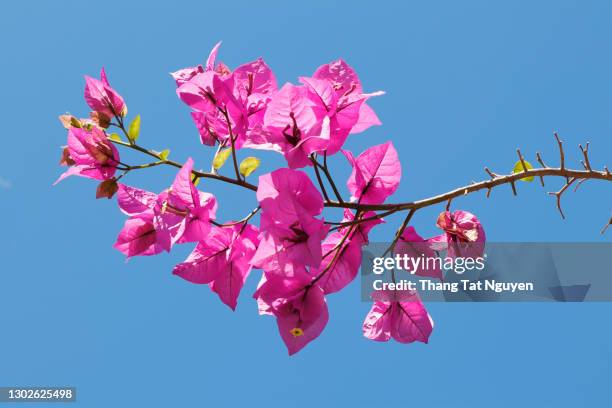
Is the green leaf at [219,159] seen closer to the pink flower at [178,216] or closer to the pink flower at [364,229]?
the pink flower at [178,216]

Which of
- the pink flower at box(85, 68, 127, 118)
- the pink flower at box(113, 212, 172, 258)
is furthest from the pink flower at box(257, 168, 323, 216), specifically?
the pink flower at box(85, 68, 127, 118)

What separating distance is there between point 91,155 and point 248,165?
0.27 metres

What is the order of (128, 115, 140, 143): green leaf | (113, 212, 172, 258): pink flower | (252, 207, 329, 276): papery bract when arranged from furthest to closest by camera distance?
(128, 115, 140, 143): green leaf, (113, 212, 172, 258): pink flower, (252, 207, 329, 276): papery bract

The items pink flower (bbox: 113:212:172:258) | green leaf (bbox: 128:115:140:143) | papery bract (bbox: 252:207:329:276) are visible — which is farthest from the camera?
green leaf (bbox: 128:115:140:143)

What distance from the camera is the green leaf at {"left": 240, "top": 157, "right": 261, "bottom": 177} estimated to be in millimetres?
1094

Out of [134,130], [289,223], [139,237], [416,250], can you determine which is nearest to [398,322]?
[416,250]

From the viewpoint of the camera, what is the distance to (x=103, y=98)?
3.83 ft

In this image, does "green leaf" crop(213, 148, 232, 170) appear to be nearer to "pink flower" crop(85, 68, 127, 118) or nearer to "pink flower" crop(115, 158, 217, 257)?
"pink flower" crop(115, 158, 217, 257)

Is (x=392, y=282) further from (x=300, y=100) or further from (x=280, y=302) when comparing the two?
(x=300, y=100)

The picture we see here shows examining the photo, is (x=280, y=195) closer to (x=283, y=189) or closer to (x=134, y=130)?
(x=283, y=189)

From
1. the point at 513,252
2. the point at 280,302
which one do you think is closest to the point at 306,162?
the point at 280,302

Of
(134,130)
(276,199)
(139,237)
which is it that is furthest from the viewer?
(134,130)

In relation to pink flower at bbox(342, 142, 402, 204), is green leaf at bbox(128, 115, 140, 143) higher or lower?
higher

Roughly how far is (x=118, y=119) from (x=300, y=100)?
0.39 m
